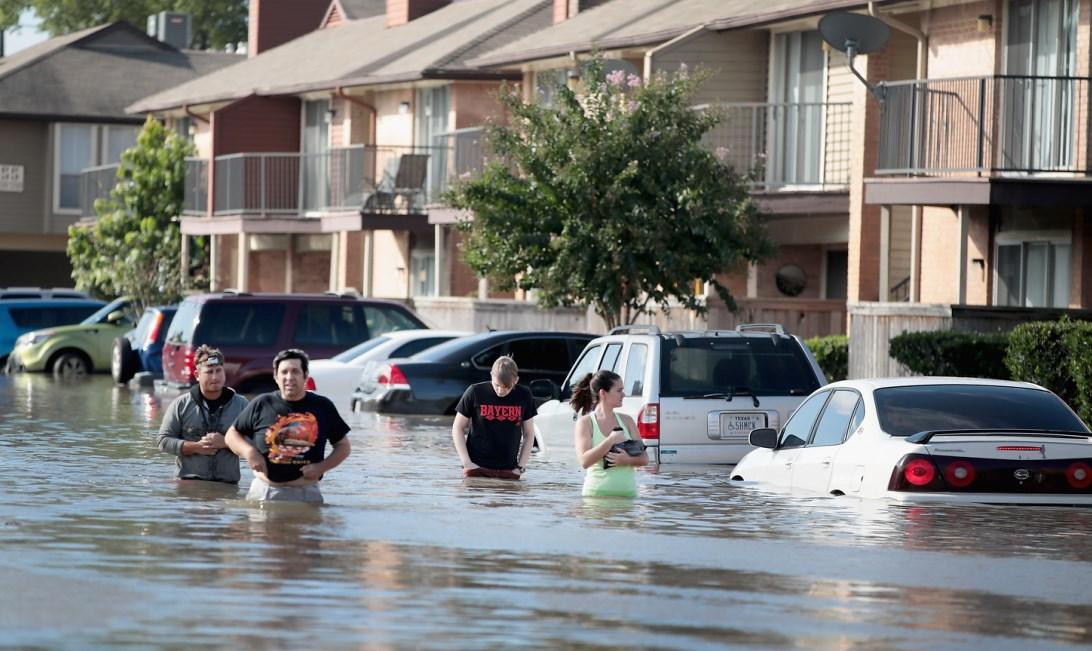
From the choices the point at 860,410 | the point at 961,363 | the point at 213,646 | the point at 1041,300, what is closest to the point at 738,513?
the point at 860,410

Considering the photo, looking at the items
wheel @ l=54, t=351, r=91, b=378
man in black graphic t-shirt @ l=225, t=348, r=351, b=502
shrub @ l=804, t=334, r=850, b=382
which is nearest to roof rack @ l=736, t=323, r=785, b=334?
man in black graphic t-shirt @ l=225, t=348, r=351, b=502

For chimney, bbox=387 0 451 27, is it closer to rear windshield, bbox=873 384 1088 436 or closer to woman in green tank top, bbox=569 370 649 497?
woman in green tank top, bbox=569 370 649 497

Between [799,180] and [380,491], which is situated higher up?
[799,180]

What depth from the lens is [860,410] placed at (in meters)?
14.6

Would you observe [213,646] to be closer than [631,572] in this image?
Yes

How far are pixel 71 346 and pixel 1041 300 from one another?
1948cm

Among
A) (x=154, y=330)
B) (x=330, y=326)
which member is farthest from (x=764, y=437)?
(x=154, y=330)

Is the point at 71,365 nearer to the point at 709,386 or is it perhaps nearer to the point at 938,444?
the point at 709,386

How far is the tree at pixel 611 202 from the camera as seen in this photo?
2753 centimetres

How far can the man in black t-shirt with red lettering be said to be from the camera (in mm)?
15898

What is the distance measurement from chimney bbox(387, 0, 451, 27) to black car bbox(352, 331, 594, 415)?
91.2ft

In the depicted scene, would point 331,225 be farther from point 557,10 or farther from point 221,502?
point 221,502

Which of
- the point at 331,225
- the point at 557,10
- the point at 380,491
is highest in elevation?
the point at 557,10

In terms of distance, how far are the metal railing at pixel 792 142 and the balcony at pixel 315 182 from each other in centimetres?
1180
